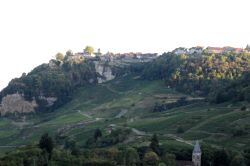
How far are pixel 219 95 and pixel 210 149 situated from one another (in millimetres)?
56494

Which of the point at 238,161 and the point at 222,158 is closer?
the point at 238,161

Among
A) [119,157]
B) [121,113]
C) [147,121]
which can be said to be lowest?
[121,113]

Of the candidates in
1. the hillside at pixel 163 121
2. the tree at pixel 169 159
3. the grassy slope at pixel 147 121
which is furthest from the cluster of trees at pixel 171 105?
the tree at pixel 169 159

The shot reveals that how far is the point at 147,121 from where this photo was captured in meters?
153

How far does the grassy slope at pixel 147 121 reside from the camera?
124988 mm

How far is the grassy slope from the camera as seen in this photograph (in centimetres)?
12499

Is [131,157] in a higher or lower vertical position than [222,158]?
higher

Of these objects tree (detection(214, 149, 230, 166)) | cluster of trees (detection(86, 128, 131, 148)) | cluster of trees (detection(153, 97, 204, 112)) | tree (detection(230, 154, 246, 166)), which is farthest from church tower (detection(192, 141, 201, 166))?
cluster of trees (detection(153, 97, 204, 112))

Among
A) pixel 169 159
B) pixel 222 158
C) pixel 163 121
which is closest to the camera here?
pixel 169 159

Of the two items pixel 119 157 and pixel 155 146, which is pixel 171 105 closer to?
pixel 155 146

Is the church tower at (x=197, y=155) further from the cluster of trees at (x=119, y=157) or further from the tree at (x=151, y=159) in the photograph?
the tree at (x=151, y=159)

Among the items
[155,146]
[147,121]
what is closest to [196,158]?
[155,146]

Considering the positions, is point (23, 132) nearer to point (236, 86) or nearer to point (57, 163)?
point (236, 86)

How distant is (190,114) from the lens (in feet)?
488
